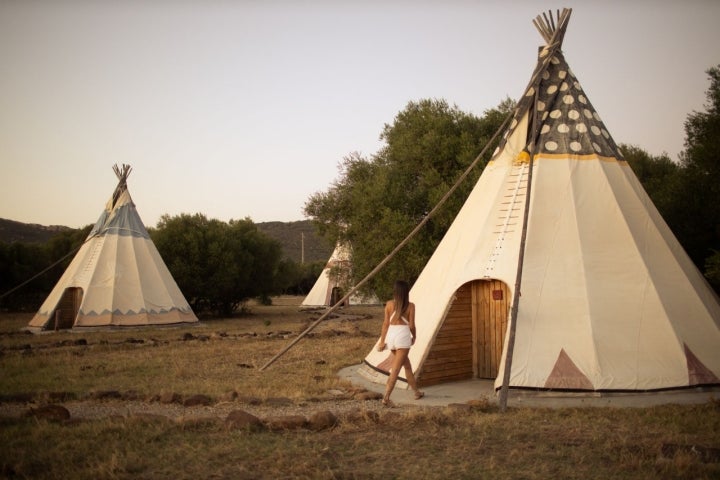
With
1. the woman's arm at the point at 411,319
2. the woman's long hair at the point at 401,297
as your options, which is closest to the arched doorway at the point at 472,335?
the woman's arm at the point at 411,319

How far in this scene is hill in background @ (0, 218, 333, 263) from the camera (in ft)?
166

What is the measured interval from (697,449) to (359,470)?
115 inches

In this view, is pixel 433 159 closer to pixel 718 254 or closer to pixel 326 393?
pixel 718 254

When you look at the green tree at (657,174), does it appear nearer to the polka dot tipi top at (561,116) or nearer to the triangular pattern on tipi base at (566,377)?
the polka dot tipi top at (561,116)

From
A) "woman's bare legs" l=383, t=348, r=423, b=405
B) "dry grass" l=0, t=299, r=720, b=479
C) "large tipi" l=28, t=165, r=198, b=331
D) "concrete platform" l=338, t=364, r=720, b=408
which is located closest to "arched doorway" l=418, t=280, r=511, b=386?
"concrete platform" l=338, t=364, r=720, b=408

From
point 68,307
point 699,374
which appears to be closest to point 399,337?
point 699,374

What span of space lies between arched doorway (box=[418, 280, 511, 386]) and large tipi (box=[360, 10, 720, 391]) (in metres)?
0.02

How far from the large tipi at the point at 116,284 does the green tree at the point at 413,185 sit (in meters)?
7.64

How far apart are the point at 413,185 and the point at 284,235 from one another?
54109mm

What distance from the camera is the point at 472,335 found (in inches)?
375

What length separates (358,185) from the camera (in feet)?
57.8

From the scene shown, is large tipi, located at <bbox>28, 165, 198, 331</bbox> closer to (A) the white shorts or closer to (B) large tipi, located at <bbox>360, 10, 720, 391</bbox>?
(B) large tipi, located at <bbox>360, 10, 720, 391</bbox>

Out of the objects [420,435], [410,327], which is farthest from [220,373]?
[420,435]

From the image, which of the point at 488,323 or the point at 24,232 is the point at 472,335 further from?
the point at 24,232
